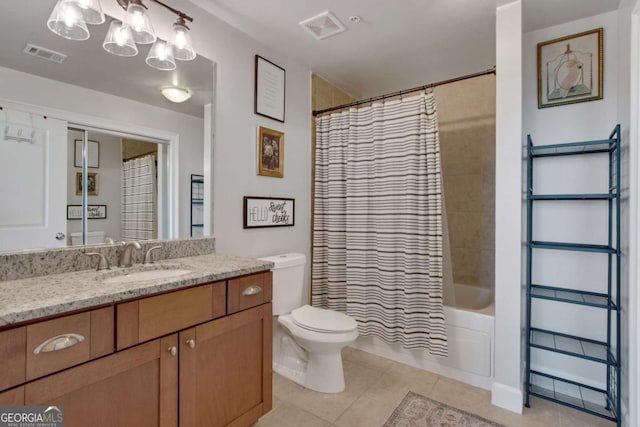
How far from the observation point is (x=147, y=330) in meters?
1.16

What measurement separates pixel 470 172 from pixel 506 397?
70.0 inches

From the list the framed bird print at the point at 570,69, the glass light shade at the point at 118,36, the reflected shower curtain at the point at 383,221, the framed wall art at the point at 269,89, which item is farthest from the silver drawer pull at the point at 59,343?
the framed bird print at the point at 570,69

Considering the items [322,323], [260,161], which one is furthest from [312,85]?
[322,323]

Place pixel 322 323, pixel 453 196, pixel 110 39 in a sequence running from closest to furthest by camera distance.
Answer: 1. pixel 110 39
2. pixel 322 323
3. pixel 453 196

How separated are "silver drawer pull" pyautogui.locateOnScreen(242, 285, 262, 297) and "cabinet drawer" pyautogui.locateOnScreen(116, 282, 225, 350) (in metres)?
0.13

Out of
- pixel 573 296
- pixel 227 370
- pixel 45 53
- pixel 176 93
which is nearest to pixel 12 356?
pixel 227 370

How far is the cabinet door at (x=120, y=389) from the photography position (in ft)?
3.16

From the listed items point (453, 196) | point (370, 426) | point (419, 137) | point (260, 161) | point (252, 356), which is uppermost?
point (419, 137)

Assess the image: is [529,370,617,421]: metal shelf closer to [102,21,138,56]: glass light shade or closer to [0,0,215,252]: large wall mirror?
[0,0,215,252]: large wall mirror

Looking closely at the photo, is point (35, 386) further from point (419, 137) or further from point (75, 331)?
point (419, 137)

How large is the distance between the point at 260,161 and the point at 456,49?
67.1 inches

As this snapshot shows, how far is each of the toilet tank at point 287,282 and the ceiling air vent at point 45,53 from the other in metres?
1.47

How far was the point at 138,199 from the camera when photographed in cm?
169

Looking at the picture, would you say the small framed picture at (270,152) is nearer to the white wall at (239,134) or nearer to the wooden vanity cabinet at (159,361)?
the white wall at (239,134)
